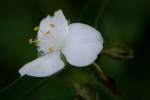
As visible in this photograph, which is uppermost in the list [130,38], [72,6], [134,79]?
[72,6]

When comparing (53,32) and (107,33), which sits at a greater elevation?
(53,32)

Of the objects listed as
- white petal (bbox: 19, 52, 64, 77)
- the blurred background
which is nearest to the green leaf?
white petal (bbox: 19, 52, 64, 77)

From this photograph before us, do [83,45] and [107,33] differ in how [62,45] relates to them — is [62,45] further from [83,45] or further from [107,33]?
[107,33]

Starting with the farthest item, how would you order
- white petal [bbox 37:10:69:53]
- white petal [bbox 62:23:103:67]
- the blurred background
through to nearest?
the blurred background
white petal [bbox 37:10:69:53]
white petal [bbox 62:23:103:67]

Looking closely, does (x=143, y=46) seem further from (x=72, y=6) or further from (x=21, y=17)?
(x=21, y=17)

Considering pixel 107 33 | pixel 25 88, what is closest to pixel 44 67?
pixel 25 88

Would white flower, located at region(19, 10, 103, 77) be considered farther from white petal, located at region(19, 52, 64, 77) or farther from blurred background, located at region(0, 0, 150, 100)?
blurred background, located at region(0, 0, 150, 100)

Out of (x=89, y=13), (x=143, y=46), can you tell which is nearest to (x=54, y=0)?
(x=143, y=46)
